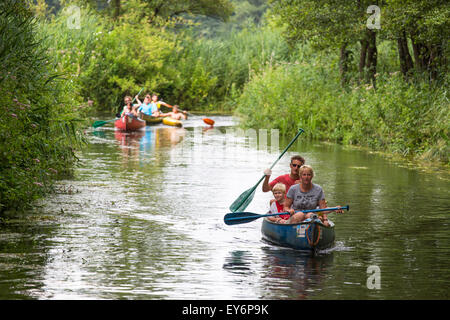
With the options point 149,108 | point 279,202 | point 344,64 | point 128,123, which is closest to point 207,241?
point 279,202

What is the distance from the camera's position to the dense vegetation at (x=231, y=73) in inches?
456

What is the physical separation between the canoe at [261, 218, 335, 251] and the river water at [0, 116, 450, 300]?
0.12 m

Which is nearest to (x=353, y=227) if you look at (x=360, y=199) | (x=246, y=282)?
(x=360, y=199)

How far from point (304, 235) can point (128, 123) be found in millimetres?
19503

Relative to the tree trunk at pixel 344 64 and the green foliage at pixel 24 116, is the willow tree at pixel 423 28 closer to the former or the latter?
the tree trunk at pixel 344 64

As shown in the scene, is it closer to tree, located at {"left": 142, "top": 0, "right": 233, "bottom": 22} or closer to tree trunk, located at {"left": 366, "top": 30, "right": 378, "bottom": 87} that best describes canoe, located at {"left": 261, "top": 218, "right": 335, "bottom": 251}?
tree trunk, located at {"left": 366, "top": 30, "right": 378, "bottom": 87}

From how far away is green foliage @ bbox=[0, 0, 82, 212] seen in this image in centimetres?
1030

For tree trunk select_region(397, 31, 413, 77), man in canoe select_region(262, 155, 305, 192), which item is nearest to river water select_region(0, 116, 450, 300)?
man in canoe select_region(262, 155, 305, 192)

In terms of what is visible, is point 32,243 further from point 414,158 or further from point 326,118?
point 326,118

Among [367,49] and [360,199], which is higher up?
[367,49]

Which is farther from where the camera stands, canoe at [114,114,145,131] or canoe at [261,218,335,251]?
canoe at [114,114,145,131]
